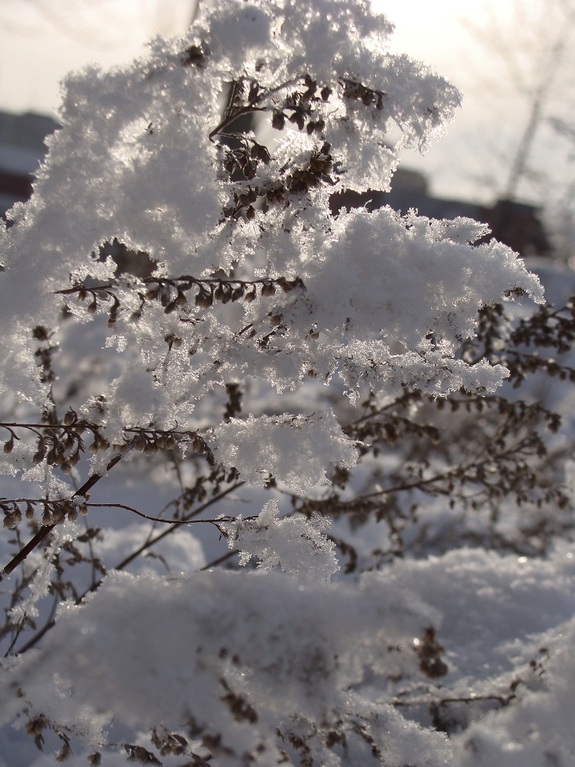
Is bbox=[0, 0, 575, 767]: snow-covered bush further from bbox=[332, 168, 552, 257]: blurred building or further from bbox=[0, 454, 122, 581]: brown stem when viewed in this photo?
bbox=[332, 168, 552, 257]: blurred building

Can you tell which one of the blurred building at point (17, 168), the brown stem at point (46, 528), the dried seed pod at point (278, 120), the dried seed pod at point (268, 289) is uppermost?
the blurred building at point (17, 168)

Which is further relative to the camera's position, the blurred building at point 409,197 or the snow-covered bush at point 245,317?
the blurred building at point 409,197

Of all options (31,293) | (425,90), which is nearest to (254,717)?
(31,293)

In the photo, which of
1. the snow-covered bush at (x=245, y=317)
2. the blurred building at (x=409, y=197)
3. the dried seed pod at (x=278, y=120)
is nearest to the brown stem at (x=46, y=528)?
the snow-covered bush at (x=245, y=317)

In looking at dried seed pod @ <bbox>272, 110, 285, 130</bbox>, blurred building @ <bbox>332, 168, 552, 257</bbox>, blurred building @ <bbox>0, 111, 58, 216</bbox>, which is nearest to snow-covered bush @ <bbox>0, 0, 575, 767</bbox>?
dried seed pod @ <bbox>272, 110, 285, 130</bbox>

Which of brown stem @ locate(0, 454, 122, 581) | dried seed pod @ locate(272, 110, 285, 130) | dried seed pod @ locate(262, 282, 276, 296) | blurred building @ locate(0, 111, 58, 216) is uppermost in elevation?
A: blurred building @ locate(0, 111, 58, 216)

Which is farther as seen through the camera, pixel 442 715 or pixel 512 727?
pixel 442 715

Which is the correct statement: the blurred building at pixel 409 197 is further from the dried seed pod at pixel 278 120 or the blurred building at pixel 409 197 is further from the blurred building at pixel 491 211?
the dried seed pod at pixel 278 120

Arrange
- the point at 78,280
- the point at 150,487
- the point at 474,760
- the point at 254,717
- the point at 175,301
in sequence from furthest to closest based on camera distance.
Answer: the point at 150,487
the point at 474,760
the point at 78,280
the point at 175,301
the point at 254,717

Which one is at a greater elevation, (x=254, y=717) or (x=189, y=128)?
(x=189, y=128)

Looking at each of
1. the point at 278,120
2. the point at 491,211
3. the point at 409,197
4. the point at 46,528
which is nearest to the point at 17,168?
the point at 409,197

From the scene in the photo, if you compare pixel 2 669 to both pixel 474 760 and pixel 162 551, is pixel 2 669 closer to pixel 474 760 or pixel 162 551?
pixel 474 760
